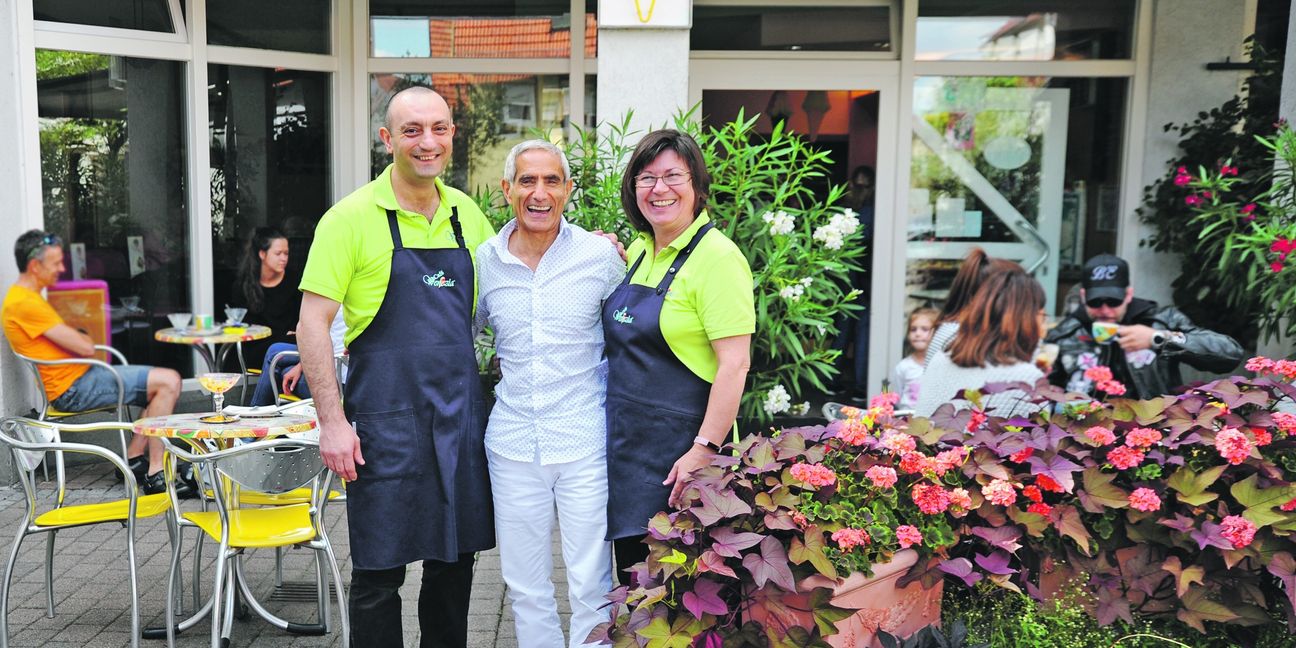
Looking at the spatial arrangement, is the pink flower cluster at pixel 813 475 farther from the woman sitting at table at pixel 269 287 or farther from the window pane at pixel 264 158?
the window pane at pixel 264 158

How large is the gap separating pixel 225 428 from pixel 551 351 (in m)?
1.56

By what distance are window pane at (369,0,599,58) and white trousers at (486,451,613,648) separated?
530 cm

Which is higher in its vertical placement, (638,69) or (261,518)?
(638,69)

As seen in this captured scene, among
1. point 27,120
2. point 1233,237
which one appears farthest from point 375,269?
point 1233,237

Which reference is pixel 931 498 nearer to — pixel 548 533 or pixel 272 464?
pixel 548 533

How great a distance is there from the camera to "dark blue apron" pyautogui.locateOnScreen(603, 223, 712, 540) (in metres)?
2.84

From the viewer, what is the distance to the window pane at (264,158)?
Result: 7.36 meters

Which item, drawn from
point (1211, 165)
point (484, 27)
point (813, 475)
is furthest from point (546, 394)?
Result: point (1211, 165)

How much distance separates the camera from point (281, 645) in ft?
12.8

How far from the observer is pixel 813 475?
8.13 feet

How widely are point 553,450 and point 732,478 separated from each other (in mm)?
615

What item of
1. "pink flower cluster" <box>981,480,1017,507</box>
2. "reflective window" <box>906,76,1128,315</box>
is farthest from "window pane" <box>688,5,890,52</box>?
"pink flower cluster" <box>981,480,1017,507</box>

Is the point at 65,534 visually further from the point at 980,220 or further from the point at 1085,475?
the point at 980,220

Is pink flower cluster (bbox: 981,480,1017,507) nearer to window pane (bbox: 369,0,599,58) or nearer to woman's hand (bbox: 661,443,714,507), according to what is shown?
woman's hand (bbox: 661,443,714,507)
